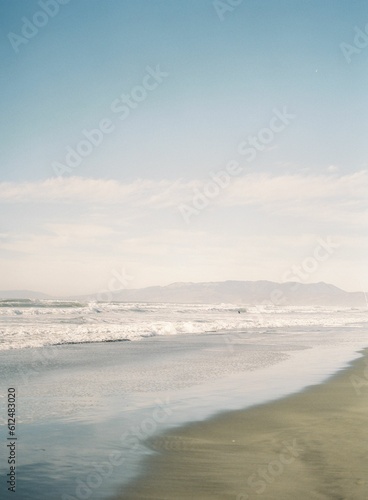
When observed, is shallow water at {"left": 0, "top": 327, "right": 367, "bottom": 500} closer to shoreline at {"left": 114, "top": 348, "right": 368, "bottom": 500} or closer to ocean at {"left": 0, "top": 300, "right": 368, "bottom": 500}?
ocean at {"left": 0, "top": 300, "right": 368, "bottom": 500}

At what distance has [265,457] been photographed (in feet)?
23.6

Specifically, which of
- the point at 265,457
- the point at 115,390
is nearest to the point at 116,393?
the point at 115,390

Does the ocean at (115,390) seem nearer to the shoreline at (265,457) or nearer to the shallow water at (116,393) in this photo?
the shallow water at (116,393)

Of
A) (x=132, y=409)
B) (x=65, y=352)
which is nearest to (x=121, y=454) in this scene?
(x=132, y=409)

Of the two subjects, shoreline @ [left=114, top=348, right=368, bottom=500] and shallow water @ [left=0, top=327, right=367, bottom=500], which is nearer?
shoreline @ [left=114, top=348, right=368, bottom=500]

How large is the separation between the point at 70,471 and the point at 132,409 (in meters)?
3.73

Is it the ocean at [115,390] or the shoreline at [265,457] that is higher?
the ocean at [115,390]

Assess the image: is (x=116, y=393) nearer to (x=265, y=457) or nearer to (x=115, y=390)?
(x=115, y=390)

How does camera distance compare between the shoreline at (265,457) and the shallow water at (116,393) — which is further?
the shallow water at (116,393)

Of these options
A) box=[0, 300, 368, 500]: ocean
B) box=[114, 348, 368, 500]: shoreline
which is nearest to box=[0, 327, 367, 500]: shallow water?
box=[0, 300, 368, 500]: ocean

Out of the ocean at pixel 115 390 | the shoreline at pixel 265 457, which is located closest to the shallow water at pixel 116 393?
the ocean at pixel 115 390

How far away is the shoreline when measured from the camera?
19.2 ft

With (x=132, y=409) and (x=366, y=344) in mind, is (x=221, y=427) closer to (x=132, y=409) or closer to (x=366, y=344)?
(x=132, y=409)

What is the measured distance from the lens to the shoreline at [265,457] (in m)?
5.86
